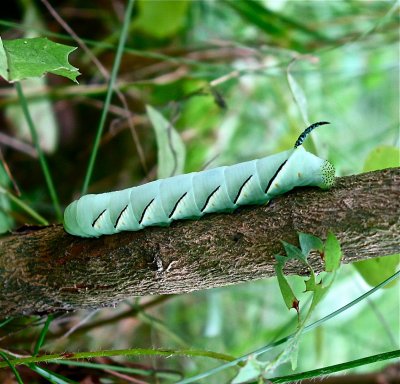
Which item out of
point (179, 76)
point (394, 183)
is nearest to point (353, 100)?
point (179, 76)

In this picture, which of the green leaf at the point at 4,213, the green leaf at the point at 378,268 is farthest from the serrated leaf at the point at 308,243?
the green leaf at the point at 4,213

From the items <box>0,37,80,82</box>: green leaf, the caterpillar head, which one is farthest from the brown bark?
<box>0,37,80,82</box>: green leaf

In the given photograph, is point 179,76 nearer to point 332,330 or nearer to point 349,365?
point 332,330

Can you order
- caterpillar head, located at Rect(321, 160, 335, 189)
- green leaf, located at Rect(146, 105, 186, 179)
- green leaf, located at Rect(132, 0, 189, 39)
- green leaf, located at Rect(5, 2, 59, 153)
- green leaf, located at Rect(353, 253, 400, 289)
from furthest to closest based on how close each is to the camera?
1. green leaf, located at Rect(132, 0, 189, 39)
2. green leaf, located at Rect(5, 2, 59, 153)
3. green leaf, located at Rect(146, 105, 186, 179)
4. green leaf, located at Rect(353, 253, 400, 289)
5. caterpillar head, located at Rect(321, 160, 335, 189)

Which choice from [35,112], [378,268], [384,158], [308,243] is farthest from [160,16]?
[308,243]

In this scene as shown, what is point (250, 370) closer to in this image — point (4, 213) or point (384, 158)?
point (384, 158)

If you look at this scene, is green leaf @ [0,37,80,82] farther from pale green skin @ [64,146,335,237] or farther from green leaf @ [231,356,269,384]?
green leaf @ [231,356,269,384]
